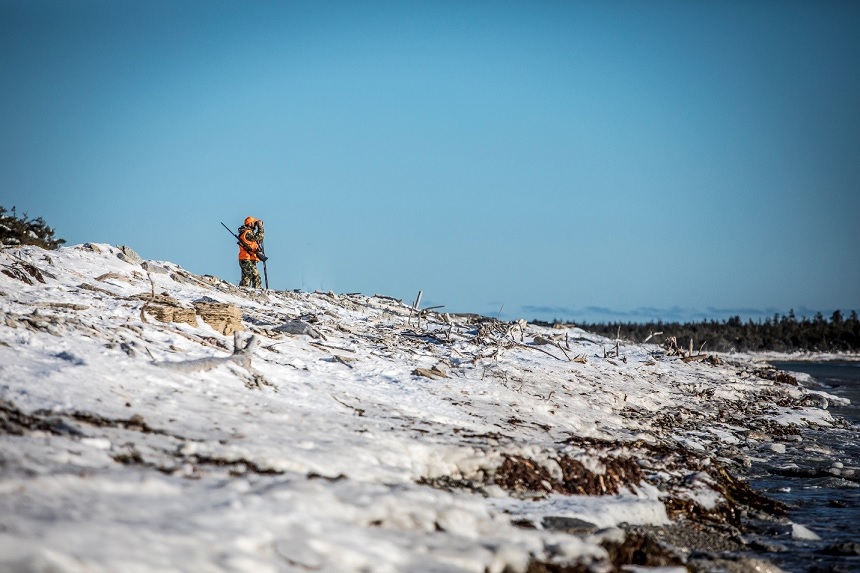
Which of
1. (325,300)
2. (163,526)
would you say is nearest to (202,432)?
(163,526)

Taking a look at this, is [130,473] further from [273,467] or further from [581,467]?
[581,467]

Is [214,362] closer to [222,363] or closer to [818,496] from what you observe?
[222,363]

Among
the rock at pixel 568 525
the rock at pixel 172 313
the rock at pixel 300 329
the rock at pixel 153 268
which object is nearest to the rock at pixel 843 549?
the rock at pixel 568 525

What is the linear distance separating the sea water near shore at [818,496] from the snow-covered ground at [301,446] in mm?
532

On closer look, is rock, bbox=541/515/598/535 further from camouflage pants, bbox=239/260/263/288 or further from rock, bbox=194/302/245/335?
camouflage pants, bbox=239/260/263/288

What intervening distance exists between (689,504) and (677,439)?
3234 mm

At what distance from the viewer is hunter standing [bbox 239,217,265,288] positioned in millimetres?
16547

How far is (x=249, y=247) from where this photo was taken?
→ 16.5 metres

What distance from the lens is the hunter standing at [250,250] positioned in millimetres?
16547

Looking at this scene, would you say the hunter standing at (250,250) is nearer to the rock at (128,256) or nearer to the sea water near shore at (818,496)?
the rock at (128,256)

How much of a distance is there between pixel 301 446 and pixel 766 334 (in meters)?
54.4

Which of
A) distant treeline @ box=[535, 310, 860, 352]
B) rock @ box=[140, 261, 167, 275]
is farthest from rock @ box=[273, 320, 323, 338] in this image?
distant treeline @ box=[535, 310, 860, 352]

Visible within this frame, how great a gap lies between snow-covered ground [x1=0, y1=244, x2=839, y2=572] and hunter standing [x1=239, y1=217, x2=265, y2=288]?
5.28 metres

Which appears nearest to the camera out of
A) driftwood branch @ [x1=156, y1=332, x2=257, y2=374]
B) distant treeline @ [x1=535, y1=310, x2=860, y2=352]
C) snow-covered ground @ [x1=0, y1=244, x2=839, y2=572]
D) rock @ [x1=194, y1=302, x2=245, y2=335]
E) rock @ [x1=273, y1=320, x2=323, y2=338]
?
snow-covered ground @ [x1=0, y1=244, x2=839, y2=572]
